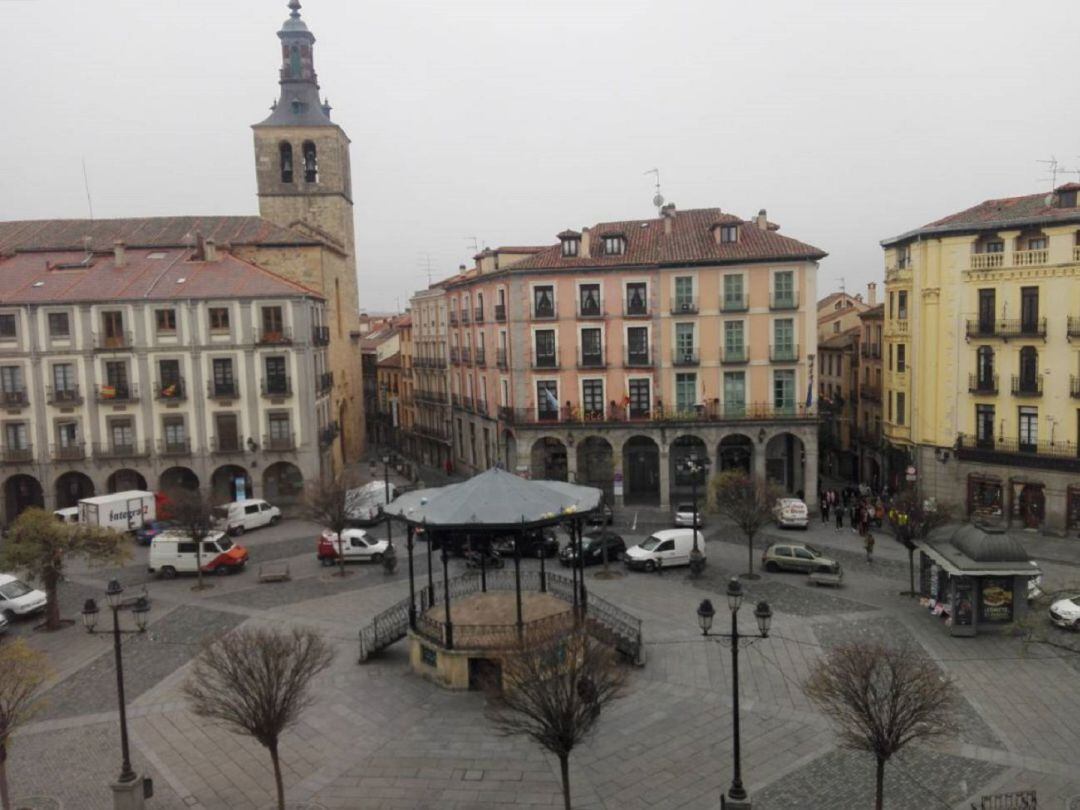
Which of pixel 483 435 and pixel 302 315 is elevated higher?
pixel 302 315

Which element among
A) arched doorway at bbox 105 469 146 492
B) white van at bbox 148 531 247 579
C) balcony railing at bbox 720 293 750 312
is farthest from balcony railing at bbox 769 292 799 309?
arched doorway at bbox 105 469 146 492

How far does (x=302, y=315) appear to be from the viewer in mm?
42531

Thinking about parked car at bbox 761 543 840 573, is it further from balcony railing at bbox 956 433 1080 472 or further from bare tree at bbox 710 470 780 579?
balcony railing at bbox 956 433 1080 472

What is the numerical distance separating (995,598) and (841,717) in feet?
38.3

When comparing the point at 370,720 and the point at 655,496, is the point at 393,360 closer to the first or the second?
the point at 655,496

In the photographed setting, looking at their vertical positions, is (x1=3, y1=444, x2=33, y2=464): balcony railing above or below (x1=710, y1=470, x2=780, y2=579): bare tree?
above

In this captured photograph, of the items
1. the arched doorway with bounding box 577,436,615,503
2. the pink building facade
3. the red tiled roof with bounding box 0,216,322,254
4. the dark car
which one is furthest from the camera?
the red tiled roof with bounding box 0,216,322,254

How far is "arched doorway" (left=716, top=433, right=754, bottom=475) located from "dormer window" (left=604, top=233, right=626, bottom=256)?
11424 millimetres

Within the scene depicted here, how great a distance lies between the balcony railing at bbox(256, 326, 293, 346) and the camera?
4231 centimetres

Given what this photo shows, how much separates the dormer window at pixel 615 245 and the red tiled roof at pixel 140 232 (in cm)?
1968

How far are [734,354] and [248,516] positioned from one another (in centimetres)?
2524

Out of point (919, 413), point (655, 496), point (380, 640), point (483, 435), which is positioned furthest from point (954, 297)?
point (380, 640)

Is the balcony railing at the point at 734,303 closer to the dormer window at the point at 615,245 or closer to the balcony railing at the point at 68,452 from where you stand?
the dormer window at the point at 615,245

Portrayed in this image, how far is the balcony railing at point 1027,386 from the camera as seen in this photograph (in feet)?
116
